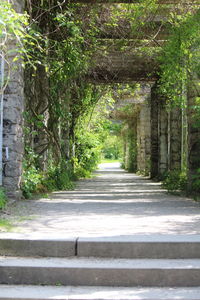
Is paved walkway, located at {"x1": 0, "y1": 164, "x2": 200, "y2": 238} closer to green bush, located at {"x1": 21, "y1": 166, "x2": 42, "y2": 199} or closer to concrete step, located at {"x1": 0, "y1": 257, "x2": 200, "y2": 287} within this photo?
green bush, located at {"x1": 21, "y1": 166, "x2": 42, "y2": 199}

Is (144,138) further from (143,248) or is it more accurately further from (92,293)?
(92,293)

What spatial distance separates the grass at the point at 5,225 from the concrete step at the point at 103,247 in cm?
61

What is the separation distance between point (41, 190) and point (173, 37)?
455cm

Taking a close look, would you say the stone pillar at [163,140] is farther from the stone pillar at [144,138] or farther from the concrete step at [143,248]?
the concrete step at [143,248]

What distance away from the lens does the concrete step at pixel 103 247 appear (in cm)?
432

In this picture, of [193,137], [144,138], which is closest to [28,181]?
[193,137]

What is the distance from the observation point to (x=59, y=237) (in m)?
4.53

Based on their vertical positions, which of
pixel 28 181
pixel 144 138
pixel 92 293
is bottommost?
pixel 92 293

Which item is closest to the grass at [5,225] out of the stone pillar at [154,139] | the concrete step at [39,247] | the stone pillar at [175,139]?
the concrete step at [39,247]

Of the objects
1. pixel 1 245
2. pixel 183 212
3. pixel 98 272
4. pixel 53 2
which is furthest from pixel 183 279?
pixel 53 2

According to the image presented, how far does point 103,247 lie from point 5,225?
4.85ft

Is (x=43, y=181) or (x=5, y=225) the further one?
(x=43, y=181)

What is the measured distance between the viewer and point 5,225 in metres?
5.26

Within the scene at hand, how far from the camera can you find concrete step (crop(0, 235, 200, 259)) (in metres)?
4.32
